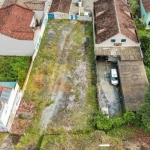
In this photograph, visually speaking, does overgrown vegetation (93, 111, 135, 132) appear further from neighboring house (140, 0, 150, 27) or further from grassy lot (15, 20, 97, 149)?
neighboring house (140, 0, 150, 27)

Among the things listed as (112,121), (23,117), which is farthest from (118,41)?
(23,117)

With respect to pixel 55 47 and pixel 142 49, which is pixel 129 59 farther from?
pixel 55 47

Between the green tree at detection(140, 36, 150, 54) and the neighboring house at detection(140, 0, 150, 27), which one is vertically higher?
the neighboring house at detection(140, 0, 150, 27)

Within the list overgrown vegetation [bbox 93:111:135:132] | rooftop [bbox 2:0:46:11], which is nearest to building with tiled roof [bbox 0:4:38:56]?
rooftop [bbox 2:0:46:11]

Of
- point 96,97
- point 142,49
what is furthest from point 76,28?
point 96,97

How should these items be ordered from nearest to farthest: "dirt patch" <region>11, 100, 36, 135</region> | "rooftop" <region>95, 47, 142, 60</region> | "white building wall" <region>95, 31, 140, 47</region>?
"dirt patch" <region>11, 100, 36, 135</region>, "rooftop" <region>95, 47, 142, 60</region>, "white building wall" <region>95, 31, 140, 47</region>

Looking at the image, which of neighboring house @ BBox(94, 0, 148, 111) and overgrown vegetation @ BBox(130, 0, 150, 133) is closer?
overgrown vegetation @ BBox(130, 0, 150, 133)
